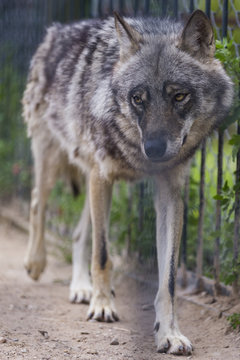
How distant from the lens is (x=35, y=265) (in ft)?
16.0

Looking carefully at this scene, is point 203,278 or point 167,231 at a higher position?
point 167,231

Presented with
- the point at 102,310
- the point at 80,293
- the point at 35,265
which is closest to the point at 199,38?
the point at 102,310

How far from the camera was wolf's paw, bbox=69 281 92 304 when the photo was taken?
4.28 meters

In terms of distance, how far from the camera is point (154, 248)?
12.2 feet

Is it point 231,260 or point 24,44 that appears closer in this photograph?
point 231,260

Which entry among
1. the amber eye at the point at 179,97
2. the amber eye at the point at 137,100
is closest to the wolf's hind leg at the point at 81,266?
the amber eye at the point at 137,100

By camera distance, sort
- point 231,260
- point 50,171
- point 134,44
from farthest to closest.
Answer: point 50,171 < point 231,260 < point 134,44

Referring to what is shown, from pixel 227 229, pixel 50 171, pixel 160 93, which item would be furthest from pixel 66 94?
pixel 227 229

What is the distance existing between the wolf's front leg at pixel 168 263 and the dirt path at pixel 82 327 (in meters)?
0.09

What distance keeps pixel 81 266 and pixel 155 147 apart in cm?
187

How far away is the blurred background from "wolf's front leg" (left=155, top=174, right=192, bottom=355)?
6.5 inches

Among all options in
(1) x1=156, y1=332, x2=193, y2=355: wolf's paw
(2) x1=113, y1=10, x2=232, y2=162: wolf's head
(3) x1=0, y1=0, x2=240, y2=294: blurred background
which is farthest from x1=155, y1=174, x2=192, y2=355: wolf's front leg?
(2) x1=113, y1=10, x2=232, y2=162: wolf's head

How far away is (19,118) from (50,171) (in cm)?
183

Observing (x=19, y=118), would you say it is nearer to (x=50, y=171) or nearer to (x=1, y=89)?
(x=1, y=89)
